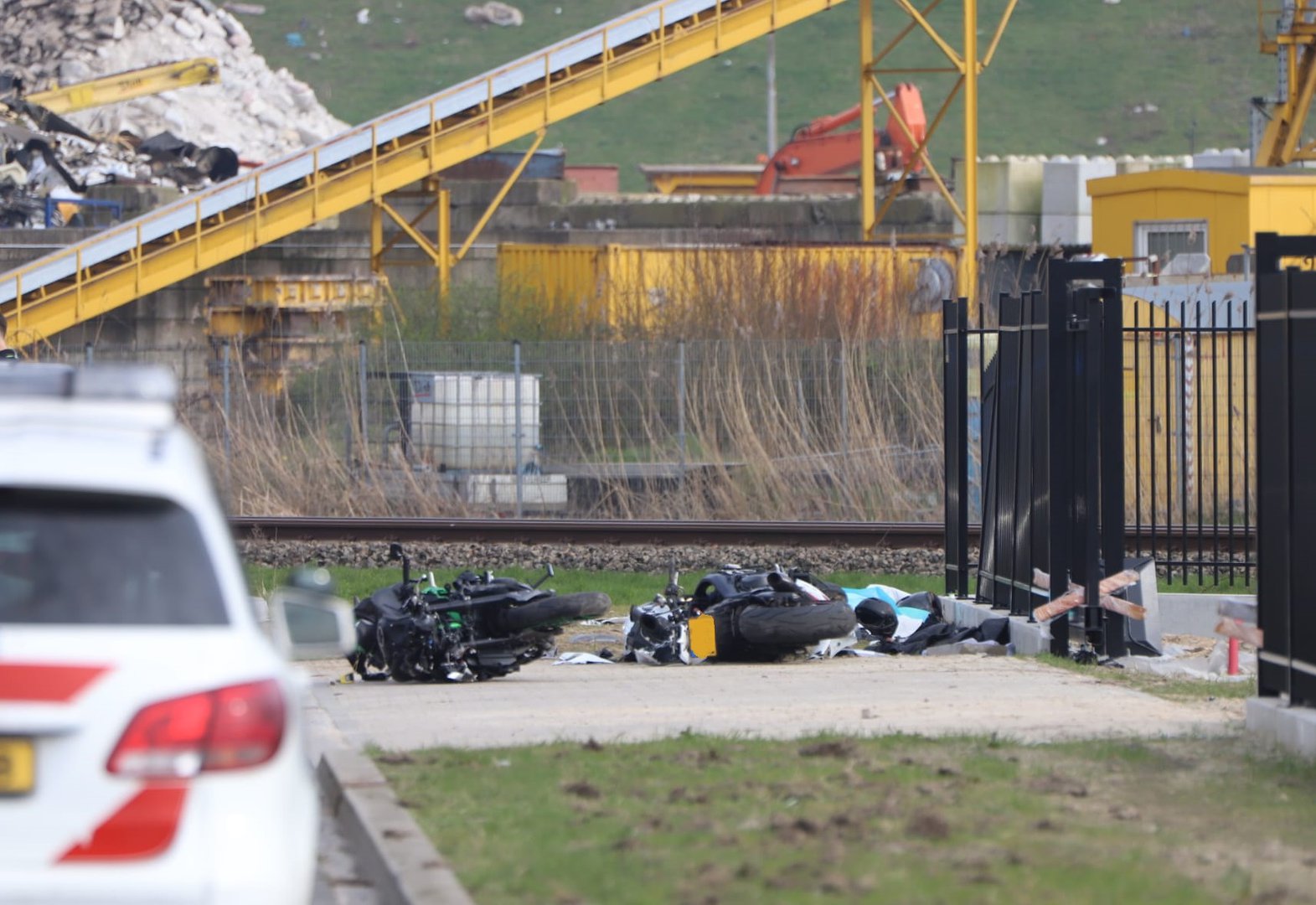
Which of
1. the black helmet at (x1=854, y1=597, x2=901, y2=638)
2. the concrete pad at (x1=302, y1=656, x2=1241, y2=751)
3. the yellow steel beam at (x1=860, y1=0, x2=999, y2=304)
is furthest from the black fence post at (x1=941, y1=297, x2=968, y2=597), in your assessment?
the yellow steel beam at (x1=860, y1=0, x2=999, y2=304)

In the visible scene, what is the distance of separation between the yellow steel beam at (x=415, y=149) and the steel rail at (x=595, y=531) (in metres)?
16.8

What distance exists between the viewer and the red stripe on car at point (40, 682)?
4184mm

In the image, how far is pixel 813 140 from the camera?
174 feet

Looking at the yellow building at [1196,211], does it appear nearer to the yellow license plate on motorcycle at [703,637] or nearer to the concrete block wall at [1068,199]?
the concrete block wall at [1068,199]

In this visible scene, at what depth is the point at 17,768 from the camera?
4227 millimetres

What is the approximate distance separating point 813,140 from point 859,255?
77.6 feet

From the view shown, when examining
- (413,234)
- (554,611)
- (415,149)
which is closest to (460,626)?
(554,611)

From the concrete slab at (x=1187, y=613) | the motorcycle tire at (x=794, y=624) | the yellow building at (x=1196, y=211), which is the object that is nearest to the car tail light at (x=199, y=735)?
the motorcycle tire at (x=794, y=624)

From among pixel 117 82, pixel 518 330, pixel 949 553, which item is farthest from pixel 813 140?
pixel 949 553

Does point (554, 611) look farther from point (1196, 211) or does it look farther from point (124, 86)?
point (124, 86)

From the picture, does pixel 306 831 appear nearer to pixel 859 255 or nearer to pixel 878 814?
pixel 878 814

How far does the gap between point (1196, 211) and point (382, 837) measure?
25482 mm

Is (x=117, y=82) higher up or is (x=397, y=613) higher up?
(x=117, y=82)

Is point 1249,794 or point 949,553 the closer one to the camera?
point 1249,794
